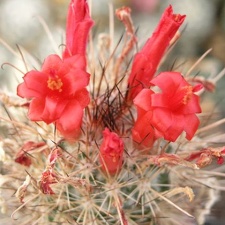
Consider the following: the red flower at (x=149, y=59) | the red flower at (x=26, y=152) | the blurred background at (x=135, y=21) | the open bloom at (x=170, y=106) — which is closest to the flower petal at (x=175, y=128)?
the open bloom at (x=170, y=106)

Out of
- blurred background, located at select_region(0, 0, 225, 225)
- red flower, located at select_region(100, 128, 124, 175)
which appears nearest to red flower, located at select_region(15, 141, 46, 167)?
red flower, located at select_region(100, 128, 124, 175)

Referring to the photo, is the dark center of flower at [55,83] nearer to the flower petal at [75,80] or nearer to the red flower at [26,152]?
the flower petal at [75,80]

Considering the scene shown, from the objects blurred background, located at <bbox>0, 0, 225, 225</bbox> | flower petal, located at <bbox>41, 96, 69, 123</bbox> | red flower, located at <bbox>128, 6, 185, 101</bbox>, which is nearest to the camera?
flower petal, located at <bbox>41, 96, 69, 123</bbox>

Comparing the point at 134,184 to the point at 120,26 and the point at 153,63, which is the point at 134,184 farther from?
the point at 120,26

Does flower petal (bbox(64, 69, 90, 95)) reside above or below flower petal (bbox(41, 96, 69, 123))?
above

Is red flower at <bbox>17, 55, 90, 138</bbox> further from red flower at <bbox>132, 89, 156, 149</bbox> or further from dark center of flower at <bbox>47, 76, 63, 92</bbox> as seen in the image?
red flower at <bbox>132, 89, 156, 149</bbox>

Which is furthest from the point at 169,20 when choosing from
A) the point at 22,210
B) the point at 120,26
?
the point at 120,26

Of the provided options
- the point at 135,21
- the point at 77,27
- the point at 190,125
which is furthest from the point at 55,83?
→ the point at 135,21
